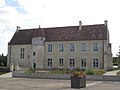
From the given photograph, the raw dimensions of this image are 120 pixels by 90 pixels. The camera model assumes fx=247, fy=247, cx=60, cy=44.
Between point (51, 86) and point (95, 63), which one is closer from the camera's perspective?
point (51, 86)

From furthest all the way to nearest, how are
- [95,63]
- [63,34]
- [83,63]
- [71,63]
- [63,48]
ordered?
[63,34] < [63,48] < [71,63] < [83,63] < [95,63]

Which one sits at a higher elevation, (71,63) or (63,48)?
(63,48)

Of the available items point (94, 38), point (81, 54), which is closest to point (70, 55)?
point (81, 54)

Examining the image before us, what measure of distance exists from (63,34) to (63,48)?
117 inches

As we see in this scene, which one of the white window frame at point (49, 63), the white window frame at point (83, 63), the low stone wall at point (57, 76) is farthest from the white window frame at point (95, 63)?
the low stone wall at point (57, 76)

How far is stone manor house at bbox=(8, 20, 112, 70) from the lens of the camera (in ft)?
142

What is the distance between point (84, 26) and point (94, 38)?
4784 mm

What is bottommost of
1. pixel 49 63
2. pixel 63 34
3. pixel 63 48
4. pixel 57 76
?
pixel 57 76

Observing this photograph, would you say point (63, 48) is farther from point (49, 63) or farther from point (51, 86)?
point (51, 86)

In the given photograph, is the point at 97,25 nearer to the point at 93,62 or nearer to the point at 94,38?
the point at 94,38

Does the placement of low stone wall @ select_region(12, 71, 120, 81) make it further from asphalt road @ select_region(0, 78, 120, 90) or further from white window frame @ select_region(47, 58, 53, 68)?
white window frame @ select_region(47, 58, 53, 68)

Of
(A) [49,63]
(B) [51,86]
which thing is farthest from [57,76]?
(A) [49,63]

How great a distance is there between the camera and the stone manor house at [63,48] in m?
43.2

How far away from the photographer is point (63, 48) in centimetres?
4606
